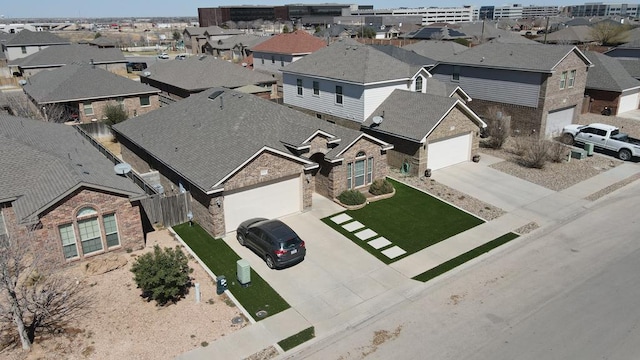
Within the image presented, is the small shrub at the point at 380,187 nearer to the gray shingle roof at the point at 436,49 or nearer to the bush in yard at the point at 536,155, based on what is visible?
the bush in yard at the point at 536,155

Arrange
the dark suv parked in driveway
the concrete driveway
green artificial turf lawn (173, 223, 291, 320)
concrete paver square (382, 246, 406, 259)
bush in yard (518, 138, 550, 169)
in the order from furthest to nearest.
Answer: bush in yard (518, 138, 550, 169), concrete paver square (382, 246, 406, 259), the dark suv parked in driveway, the concrete driveway, green artificial turf lawn (173, 223, 291, 320)

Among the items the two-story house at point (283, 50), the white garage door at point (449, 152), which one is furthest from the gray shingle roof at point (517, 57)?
the two-story house at point (283, 50)

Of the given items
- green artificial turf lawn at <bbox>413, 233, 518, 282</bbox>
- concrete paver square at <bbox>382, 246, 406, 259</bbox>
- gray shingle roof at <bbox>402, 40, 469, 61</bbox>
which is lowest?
green artificial turf lawn at <bbox>413, 233, 518, 282</bbox>

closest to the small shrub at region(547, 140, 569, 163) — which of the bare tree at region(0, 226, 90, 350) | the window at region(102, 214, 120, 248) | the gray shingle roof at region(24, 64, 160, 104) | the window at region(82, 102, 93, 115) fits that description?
the window at region(102, 214, 120, 248)

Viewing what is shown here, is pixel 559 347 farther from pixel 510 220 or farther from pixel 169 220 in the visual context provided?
pixel 169 220

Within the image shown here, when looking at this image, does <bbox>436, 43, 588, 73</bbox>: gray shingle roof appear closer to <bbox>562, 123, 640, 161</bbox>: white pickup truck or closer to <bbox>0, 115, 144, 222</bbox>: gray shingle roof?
<bbox>562, 123, 640, 161</bbox>: white pickup truck

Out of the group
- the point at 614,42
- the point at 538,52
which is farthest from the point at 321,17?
the point at 538,52
